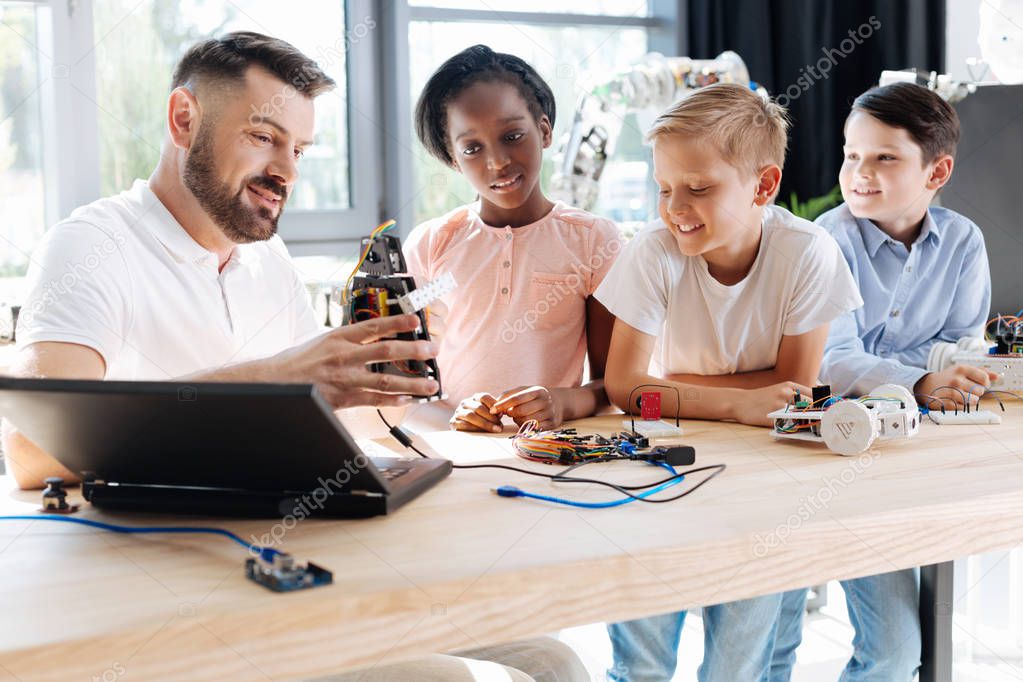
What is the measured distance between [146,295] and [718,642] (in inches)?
38.2

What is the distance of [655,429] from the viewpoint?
1357 millimetres

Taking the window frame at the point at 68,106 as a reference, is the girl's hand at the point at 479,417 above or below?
below

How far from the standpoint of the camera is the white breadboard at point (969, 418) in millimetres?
1375

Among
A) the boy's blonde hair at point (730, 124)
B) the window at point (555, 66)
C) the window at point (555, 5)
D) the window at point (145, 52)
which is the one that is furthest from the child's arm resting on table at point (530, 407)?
the window at point (555, 5)

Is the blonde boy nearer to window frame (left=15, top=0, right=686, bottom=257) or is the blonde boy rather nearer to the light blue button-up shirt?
the light blue button-up shirt

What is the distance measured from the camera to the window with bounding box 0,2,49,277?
3055mm

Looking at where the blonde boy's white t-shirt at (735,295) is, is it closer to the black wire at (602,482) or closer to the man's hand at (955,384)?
the man's hand at (955,384)

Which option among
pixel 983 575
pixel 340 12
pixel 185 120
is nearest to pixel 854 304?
pixel 185 120

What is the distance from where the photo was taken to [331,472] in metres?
0.89

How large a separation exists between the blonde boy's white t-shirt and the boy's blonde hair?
0.12m

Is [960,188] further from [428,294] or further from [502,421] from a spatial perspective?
[428,294]

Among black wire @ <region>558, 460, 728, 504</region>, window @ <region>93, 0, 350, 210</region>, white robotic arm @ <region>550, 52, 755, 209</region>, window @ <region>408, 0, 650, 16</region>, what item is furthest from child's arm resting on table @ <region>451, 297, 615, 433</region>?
window @ <region>408, 0, 650, 16</region>

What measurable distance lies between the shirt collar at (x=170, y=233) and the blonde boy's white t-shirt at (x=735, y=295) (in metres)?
0.63

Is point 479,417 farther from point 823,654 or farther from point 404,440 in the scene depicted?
point 823,654
